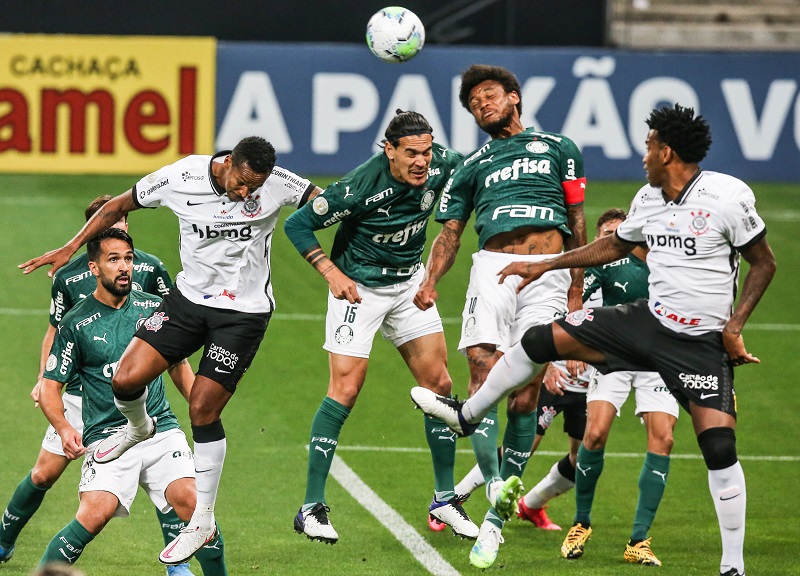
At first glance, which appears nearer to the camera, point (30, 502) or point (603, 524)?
point (30, 502)

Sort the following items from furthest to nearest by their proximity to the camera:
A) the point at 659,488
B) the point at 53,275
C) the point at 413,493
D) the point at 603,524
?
the point at 413,493
the point at 603,524
the point at 659,488
the point at 53,275

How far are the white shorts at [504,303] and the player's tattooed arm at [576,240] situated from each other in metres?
0.12

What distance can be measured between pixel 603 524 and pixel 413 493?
1595mm

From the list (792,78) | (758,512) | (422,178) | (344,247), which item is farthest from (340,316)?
(792,78)

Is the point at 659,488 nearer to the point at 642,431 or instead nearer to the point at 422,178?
the point at 422,178

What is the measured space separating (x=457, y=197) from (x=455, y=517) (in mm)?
2109

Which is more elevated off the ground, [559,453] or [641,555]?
[641,555]

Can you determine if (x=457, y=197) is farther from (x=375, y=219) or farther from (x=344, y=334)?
(x=344, y=334)

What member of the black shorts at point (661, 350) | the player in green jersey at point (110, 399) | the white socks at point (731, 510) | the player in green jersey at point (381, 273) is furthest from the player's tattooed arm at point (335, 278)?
the white socks at point (731, 510)

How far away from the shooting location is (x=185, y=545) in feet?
25.7

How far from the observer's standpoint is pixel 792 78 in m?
22.5

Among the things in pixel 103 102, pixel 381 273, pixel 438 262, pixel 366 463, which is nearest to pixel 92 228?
pixel 381 273

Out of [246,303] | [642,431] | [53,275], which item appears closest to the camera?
[246,303]

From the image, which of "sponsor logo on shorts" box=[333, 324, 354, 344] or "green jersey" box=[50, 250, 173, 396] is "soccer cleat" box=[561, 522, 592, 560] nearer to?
"sponsor logo on shorts" box=[333, 324, 354, 344]
